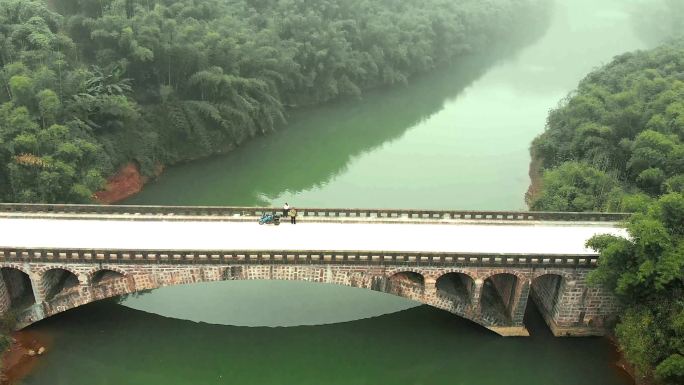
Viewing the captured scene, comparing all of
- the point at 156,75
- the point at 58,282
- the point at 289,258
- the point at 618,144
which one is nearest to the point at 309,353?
the point at 289,258

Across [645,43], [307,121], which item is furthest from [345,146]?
[645,43]

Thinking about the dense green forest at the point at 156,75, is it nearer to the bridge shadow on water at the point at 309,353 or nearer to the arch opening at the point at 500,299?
the bridge shadow on water at the point at 309,353

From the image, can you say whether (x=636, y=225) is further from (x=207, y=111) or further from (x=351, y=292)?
(x=207, y=111)

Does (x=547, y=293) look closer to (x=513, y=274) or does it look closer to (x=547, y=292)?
(x=547, y=292)

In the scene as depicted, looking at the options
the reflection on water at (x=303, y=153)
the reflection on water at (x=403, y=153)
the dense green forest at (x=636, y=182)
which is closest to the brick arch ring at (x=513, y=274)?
the dense green forest at (x=636, y=182)

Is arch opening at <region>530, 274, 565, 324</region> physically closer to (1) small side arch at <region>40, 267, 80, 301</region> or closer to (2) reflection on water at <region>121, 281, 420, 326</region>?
(2) reflection on water at <region>121, 281, 420, 326</region>

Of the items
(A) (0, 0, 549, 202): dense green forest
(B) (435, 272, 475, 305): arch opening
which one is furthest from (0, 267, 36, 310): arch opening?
(B) (435, 272, 475, 305): arch opening
